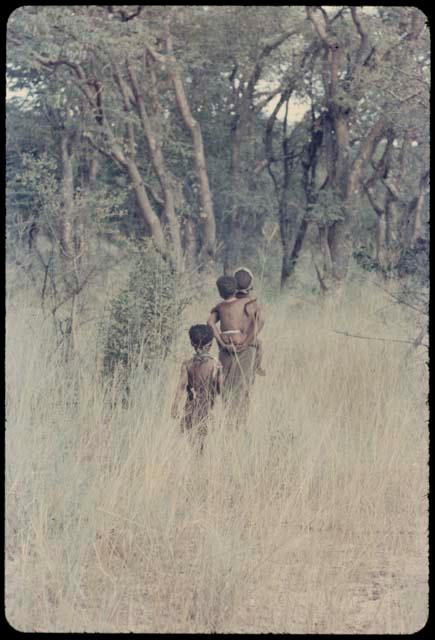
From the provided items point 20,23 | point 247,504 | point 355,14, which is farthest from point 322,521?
point 355,14

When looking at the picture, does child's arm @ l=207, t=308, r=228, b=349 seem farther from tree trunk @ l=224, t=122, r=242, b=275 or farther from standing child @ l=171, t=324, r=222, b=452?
tree trunk @ l=224, t=122, r=242, b=275

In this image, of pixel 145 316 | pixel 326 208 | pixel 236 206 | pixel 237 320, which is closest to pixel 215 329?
pixel 237 320

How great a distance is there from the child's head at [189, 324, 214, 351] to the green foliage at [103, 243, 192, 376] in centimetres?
191

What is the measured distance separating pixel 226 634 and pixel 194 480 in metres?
1.61

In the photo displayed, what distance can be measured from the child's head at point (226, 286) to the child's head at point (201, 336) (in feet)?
3.36

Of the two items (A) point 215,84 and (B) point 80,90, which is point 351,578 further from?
(A) point 215,84

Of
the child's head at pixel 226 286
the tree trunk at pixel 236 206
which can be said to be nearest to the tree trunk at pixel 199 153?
the tree trunk at pixel 236 206

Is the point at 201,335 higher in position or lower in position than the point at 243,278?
lower

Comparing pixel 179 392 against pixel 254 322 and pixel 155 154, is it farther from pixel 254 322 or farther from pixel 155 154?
pixel 155 154

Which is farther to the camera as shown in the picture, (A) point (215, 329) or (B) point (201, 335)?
(A) point (215, 329)

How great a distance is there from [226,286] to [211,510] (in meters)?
2.25

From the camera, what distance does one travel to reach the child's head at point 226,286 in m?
6.96

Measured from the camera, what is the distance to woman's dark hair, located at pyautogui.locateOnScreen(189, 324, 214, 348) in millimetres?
5895

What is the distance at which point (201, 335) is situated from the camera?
19.5 feet
